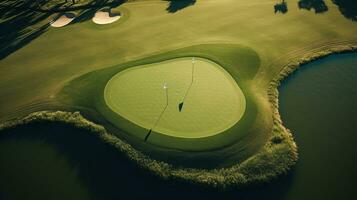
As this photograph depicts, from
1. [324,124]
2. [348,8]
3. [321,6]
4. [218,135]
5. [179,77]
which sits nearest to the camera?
[218,135]

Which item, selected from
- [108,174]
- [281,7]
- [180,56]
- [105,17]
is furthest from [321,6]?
[108,174]

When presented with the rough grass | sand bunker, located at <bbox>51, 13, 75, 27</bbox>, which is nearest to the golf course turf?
the rough grass

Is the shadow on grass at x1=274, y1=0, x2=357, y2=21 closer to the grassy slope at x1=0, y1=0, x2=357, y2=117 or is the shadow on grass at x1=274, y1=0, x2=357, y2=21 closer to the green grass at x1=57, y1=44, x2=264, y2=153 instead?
the grassy slope at x1=0, y1=0, x2=357, y2=117

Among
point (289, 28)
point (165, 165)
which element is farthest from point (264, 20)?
point (165, 165)

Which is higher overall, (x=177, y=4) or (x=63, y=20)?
(x=63, y=20)

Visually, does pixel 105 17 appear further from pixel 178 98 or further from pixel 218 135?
pixel 218 135

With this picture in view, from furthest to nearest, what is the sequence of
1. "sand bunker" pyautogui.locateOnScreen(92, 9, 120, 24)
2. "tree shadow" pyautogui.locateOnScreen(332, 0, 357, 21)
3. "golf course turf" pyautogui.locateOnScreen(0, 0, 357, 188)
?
"sand bunker" pyautogui.locateOnScreen(92, 9, 120, 24)
"tree shadow" pyautogui.locateOnScreen(332, 0, 357, 21)
"golf course turf" pyautogui.locateOnScreen(0, 0, 357, 188)

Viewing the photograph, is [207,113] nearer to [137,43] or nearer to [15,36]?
[137,43]

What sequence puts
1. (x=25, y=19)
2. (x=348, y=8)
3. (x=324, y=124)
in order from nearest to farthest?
(x=324, y=124)
(x=348, y=8)
(x=25, y=19)
